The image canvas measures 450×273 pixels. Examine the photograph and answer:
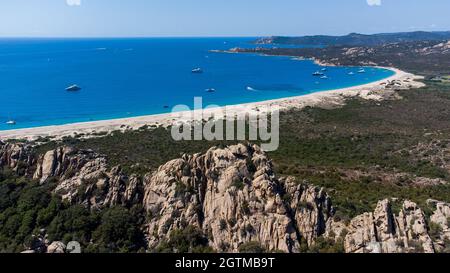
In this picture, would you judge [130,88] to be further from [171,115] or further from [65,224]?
[65,224]

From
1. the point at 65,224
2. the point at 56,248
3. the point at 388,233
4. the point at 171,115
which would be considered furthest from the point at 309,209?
the point at 171,115

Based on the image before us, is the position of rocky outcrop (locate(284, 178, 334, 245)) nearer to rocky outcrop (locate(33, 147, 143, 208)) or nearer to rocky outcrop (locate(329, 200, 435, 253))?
rocky outcrop (locate(329, 200, 435, 253))

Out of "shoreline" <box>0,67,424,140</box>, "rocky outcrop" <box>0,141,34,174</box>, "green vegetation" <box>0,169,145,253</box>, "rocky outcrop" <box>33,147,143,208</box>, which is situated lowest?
"green vegetation" <box>0,169,145,253</box>

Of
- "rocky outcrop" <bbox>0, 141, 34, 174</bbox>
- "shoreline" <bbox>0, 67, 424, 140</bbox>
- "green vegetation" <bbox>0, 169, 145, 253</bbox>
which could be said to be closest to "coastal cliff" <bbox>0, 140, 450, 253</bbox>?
"green vegetation" <bbox>0, 169, 145, 253</bbox>

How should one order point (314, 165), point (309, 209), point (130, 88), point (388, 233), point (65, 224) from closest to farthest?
point (388, 233)
point (309, 209)
point (65, 224)
point (314, 165)
point (130, 88)

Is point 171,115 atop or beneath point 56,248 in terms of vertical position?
atop

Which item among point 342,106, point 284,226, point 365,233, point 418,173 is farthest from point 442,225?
point 342,106

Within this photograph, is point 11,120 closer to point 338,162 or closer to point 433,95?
point 338,162
